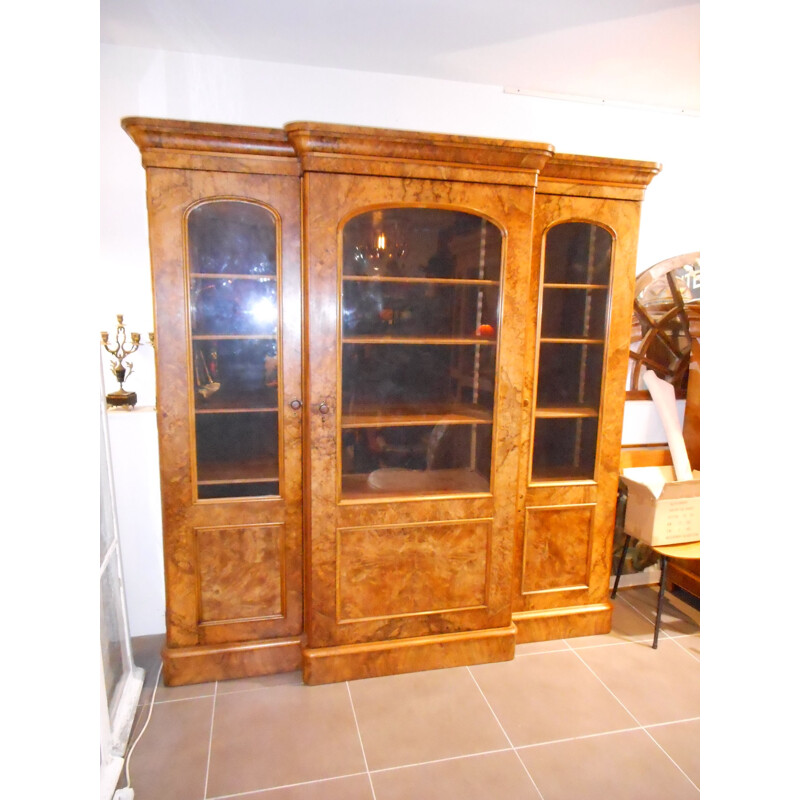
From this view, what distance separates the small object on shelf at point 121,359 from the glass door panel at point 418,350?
3.01ft

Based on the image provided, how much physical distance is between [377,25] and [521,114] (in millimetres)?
875

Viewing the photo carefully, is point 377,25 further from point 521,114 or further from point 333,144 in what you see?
point 521,114

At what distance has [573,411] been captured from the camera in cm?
249

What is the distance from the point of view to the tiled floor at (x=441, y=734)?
5.79 ft

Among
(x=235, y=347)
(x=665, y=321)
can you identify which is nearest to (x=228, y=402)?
(x=235, y=347)

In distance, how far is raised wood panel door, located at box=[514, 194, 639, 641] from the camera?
2.35 metres

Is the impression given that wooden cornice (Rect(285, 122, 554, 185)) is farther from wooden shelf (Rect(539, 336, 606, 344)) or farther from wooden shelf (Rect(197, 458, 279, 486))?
wooden shelf (Rect(197, 458, 279, 486))

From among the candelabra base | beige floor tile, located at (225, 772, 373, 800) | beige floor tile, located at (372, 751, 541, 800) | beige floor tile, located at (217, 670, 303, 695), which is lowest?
beige floor tile, located at (225, 772, 373, 800)

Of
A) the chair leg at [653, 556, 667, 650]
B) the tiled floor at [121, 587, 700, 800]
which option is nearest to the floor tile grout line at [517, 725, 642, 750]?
the tiled floor at [121, 587, 700, 800]

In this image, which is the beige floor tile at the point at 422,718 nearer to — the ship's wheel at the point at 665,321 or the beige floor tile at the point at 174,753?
the beige floor tile at the point at 174,753

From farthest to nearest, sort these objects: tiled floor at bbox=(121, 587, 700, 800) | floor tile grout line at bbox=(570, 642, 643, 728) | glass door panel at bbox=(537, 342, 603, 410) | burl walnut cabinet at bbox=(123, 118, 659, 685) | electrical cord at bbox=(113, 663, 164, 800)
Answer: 1. glass door panel at bbox=(537, 342, 603, 410)
2. floor tile grout line at bbox=(570, 642, 643, 728)
3. burl walnut cabinet at bbox=(123, 118, 659, 685)
4. tiled floor at bbox=(121, 587, 700, 800)
5. electrical cord at bbox=(113, 663, 164, 800)

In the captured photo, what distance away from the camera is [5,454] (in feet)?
1.18

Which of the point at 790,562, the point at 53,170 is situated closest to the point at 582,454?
the point at 790,562

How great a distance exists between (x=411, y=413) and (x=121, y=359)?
1244mm
